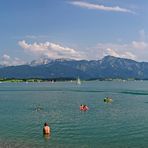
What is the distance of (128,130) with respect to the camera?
6312 cm

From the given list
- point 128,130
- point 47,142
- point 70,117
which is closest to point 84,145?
point 47,142

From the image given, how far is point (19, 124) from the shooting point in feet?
233

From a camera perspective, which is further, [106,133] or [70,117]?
[70,117]

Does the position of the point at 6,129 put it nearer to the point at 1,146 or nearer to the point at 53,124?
the point at 53,124

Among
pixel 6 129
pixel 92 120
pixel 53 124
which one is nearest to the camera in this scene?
pixel 6 129

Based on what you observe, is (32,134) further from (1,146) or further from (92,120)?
(92,120)

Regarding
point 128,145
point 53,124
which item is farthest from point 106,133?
point 53,124

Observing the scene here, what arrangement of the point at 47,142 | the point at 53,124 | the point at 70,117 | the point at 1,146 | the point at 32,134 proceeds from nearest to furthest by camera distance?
1. the point at 1,146
2. the point at 47,142
3. the point at 32,134
4. the point at 53,124
5. the point at 70,117

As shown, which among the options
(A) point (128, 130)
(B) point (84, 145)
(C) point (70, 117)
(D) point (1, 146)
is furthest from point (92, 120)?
(D) point (1, 146)

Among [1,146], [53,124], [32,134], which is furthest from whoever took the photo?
[53,124]

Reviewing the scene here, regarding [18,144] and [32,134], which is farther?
[32,134]

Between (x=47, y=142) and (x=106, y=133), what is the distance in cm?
1135

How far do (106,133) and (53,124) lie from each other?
1414 centimetres

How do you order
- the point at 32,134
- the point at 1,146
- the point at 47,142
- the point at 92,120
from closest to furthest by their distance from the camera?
the point at 1,146
the point at 47,142
the point at 32,134
the point at 92,120
